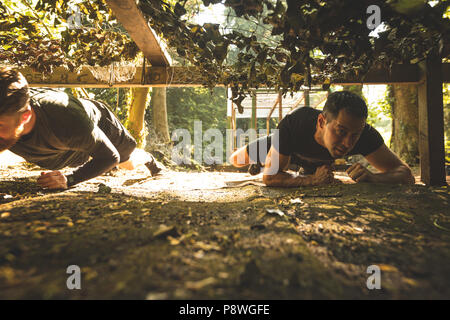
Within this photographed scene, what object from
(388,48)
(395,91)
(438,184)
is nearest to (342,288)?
(388,48)

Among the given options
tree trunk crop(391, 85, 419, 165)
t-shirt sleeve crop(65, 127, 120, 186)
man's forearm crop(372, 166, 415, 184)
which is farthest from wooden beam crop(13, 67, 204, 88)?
tree trunk crop(391, 85, 419, 165)

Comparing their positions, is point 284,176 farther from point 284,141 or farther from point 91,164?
point 91,164

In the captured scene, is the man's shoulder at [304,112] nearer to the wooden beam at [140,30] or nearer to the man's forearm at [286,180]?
the man's forearm at [286,180]

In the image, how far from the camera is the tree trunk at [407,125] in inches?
231

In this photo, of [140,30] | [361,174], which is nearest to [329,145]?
[361,174]

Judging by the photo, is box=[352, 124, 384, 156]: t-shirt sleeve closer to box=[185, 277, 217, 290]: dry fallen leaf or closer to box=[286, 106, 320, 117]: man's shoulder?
box=[286, 106, 320, 117]: man's shoulder

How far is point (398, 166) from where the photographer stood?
281cm

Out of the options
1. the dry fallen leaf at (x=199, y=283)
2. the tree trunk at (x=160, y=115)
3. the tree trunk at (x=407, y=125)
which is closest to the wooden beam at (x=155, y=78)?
the dry fallen leaf at (x=199, y=283)

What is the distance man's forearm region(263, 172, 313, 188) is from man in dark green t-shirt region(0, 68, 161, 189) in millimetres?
1877

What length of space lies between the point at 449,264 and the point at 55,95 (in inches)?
124

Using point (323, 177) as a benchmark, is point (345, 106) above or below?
above

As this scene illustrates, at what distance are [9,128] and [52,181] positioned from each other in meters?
0.58

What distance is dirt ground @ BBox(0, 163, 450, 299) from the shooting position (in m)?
0.62

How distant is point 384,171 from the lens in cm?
294
